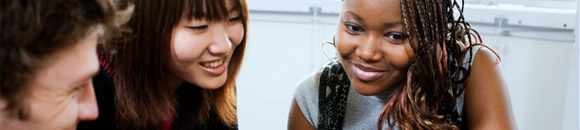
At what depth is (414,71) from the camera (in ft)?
3.82

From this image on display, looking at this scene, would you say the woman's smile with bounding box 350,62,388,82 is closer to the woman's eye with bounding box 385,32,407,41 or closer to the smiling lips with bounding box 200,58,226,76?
the woman's eye with bounding box 385,32,407,41

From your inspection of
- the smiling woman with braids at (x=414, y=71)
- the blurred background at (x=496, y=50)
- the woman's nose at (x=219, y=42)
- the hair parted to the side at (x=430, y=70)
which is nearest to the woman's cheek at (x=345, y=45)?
the smiling woman with braids at (x=414, y=71)

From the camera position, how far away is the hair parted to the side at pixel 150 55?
3.71ft

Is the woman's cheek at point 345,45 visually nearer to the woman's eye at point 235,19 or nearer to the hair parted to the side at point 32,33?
the woman's eye at point 235,19

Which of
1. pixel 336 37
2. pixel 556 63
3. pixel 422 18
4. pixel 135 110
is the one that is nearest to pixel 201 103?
pixel 135 110

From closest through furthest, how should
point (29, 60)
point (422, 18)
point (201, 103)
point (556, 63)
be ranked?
point (29, 60)
point (422, 18)
point (201, 103)
point (556, 63)

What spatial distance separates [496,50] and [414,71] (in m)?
1.23

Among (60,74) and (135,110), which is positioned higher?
(60,74)

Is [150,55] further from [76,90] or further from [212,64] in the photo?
[76,90]

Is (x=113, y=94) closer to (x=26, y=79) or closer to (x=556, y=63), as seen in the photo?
(x=26, y=79)

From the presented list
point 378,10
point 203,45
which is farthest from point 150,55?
point 378,10

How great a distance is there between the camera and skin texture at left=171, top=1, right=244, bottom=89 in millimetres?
1149

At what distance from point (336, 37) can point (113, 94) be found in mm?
464

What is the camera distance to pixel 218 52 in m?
1.18
